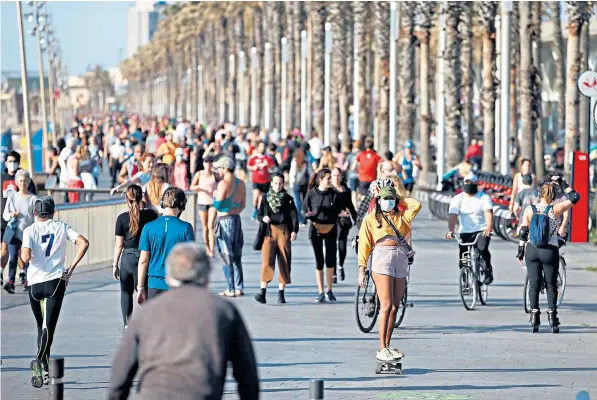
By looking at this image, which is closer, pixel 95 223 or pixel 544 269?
pixel 544 269

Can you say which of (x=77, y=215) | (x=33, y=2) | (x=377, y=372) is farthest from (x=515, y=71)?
(x=377, y=372)

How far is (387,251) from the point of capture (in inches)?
476

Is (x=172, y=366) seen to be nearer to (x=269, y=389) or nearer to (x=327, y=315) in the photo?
(x=269, y=389)

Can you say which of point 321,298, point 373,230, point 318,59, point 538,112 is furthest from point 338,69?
point 373,230

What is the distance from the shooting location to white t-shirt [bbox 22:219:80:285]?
11.3m

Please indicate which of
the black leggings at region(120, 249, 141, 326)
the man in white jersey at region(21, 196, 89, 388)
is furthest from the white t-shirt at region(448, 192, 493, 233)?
the man in white jersey at region(21, 196, 89, 388)

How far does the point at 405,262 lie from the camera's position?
1220cm

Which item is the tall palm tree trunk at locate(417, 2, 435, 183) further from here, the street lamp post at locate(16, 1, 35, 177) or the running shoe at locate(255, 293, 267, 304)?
the running shoe at locate(255, 293, 267, 304)

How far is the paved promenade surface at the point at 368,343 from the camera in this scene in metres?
11.1

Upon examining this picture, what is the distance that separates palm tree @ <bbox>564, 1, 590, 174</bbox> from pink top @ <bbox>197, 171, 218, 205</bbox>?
45.8 ft

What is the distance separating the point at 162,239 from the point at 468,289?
5.86 m

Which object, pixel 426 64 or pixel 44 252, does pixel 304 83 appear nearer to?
pixel 426 64

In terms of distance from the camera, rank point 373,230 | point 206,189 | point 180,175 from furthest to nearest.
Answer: point 180,175, point 206,189, point 373,230

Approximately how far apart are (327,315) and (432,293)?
247 centimetres
